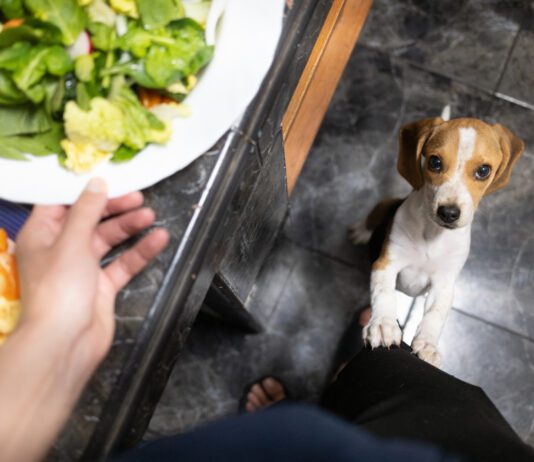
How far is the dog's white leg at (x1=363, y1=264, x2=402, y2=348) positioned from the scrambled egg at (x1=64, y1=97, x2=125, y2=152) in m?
0.85

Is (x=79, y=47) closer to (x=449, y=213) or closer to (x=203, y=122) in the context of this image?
(x=203, y=122)

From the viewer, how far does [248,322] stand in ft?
5.94

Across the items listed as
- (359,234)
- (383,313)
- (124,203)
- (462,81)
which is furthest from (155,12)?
(462,81)

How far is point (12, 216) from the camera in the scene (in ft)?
2.91

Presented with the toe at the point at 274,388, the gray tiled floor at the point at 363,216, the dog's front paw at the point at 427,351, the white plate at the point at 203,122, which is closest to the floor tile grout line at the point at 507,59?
the gray tiled floor at the point at 363,216

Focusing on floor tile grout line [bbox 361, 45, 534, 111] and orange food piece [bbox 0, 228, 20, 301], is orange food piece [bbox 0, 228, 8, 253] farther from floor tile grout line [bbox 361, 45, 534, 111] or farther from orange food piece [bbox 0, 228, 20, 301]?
floor tile grout line [bbox 361, 45, 534, 111]

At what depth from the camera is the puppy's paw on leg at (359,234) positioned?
191 centimetres

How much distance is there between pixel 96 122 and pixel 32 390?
0.37 meters

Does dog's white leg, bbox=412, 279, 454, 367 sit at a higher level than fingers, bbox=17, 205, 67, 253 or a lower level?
lower

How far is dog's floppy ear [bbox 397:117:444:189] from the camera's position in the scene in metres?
1.42

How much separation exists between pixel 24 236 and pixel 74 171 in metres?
0.12

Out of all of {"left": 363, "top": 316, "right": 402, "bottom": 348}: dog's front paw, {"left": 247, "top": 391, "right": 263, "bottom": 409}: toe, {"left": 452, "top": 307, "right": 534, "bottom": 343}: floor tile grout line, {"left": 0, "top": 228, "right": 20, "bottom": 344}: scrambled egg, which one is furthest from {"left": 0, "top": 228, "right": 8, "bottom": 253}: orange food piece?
{"left": 452, "top": 307, "right": 534, "bottom": 343}: floor tile grout line

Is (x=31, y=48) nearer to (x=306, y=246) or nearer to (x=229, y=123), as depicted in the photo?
(x=229, y=123)

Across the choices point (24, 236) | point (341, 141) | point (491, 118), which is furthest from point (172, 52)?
point (491, 118)
